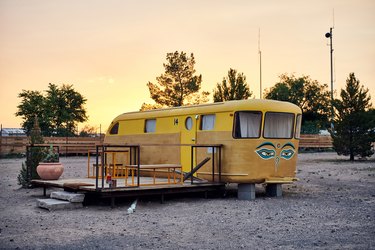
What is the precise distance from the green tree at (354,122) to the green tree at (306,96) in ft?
123

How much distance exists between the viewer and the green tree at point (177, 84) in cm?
5300

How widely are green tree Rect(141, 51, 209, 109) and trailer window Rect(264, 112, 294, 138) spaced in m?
39.4

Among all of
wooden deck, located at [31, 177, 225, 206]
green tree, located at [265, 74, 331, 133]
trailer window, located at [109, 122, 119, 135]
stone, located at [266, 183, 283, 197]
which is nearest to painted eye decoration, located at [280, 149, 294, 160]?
stone, located at [266, 183, 283, 197]

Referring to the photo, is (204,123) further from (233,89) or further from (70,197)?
(233,89)

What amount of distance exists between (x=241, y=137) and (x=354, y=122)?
637 inches

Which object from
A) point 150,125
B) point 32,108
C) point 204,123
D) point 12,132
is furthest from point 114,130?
point 32,108

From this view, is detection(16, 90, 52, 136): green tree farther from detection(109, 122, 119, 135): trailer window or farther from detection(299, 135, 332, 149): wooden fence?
detection(109, 122, 119, 135): trailer window

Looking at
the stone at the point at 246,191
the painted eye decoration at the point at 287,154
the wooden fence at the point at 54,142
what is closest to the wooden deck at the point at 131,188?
the stone at the point at 246,191

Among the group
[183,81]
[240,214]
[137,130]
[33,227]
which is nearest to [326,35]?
[183,81]

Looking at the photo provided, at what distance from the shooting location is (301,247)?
24.6 ft

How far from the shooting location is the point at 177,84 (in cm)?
5322

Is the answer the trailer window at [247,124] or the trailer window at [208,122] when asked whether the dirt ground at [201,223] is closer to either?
the trailer window at [247,124]

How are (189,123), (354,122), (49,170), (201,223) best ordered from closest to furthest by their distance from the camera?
(201,223), (49,170), (189,123), (354,122)

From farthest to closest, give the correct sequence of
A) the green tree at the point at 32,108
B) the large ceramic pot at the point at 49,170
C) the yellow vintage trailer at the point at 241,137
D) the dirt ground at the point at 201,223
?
the green tree at the point at 32,108 → the large ceramic pot at the point at 49,170 → the yellow vintage trailer at the point at 241,137 → the dirt ground at the point at 201,223
